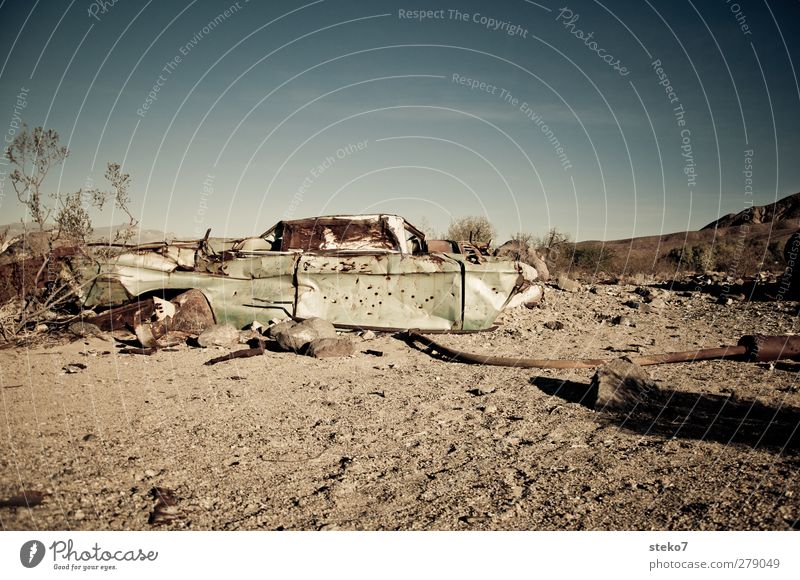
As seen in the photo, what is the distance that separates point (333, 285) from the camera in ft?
22.2

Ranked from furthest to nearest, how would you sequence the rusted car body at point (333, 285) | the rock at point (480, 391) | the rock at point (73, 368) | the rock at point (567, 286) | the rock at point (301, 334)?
the rock at point (567, 286) < the rusted car body at point (333, 285) < the rock at point (301, 334) < the rock at point (73, 368) < the rock at point (480, 391)

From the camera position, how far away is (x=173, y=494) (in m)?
2.32

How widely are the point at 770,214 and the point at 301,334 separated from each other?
4642 cm

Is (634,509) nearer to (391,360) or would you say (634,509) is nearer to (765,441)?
(765,441)

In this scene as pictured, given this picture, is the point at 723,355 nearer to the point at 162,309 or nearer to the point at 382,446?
the point at 382,446

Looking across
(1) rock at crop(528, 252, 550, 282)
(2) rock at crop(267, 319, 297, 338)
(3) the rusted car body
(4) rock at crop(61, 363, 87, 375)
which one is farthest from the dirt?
(1) rock at crop(528, 252, 550, 282)

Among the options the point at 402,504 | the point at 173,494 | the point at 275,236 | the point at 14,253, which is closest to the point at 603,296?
the point at 275,236

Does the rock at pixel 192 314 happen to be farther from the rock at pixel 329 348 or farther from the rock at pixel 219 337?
the rock at pixel 329 348

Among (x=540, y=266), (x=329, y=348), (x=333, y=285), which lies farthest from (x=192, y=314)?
(x=540, y=266)

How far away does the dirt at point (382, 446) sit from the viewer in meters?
2.21

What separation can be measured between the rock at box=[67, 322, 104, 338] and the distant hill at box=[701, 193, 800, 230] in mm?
43538

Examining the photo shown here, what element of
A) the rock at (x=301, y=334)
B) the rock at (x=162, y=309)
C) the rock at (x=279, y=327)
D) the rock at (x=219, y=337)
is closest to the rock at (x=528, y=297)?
the rock at (x=301, y=334)

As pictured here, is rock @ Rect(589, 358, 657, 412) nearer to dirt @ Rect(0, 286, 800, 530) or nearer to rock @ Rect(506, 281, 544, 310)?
dirt @ Rect(0, 286, 800, 530)

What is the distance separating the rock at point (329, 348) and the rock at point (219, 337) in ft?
3.70
